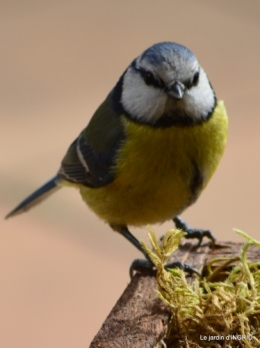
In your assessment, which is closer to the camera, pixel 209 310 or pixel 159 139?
pixel 209 310

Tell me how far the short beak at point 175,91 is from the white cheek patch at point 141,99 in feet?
0.10

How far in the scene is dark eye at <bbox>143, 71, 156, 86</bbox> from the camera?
1.23 meters

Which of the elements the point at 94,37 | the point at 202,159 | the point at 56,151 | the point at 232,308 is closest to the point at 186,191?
the point at 202,159

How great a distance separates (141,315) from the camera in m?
1.02

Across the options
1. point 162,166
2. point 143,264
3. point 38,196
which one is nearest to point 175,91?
point 162,166

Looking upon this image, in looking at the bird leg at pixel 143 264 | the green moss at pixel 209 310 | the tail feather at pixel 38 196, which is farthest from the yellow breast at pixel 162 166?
the tail feather at pixel 38 196

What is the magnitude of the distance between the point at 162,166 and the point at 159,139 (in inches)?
2.1

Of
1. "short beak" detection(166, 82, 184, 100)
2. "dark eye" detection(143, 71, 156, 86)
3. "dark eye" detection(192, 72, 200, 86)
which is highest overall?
"dark eye" detection(143, 71, 156, 86)

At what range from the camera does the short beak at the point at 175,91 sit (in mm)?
1162

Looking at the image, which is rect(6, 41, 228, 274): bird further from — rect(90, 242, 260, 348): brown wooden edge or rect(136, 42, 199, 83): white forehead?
rect(90, 242, 260, 348): brown wooden edge

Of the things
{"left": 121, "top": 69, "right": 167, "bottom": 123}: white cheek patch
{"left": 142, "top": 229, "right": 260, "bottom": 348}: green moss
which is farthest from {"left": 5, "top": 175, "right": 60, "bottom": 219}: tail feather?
{"left": 142, "top": 229, "right": 260, "bottom": 348}: green moss

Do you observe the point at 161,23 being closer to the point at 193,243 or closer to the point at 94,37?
Answer: the point at 94,37

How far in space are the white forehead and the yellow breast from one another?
0.11m

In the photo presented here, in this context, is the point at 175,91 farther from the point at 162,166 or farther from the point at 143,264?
the point at 143,264
